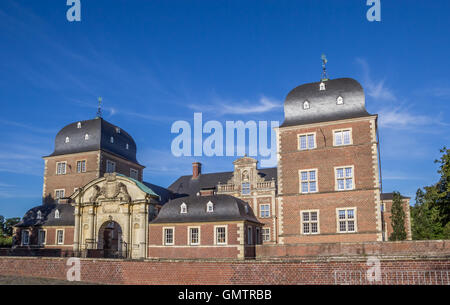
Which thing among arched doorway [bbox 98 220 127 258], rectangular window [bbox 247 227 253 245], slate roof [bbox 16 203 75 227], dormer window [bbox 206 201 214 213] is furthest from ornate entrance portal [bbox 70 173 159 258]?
rectangular window [bbox 247 227 253 245]

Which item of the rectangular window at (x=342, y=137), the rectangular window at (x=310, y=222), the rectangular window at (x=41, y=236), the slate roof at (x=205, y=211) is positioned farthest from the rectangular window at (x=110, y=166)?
the rectangular window at (x=342, y=137)

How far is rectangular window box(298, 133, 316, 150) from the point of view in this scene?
33.0m

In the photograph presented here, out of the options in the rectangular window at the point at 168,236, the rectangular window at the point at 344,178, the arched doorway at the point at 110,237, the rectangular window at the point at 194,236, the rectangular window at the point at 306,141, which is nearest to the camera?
the rectangular window at the point at 344,178

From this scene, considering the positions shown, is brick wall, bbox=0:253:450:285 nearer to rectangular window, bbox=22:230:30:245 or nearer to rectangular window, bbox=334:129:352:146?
rectangular window, bbox=334:129:352:146

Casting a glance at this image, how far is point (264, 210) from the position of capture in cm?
4638

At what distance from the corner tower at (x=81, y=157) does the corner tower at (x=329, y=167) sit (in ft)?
71.8

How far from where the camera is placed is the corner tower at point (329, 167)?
1207 inches

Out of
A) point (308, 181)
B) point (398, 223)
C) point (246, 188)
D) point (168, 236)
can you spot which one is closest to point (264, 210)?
point (246, 188)

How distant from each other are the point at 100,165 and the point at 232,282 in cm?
3114

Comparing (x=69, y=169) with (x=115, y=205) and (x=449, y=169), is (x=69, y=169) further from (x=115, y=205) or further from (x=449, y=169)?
(x=449, y=169)

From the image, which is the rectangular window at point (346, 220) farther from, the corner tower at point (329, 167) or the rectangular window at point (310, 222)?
the rectangular window at point (310, 222)
